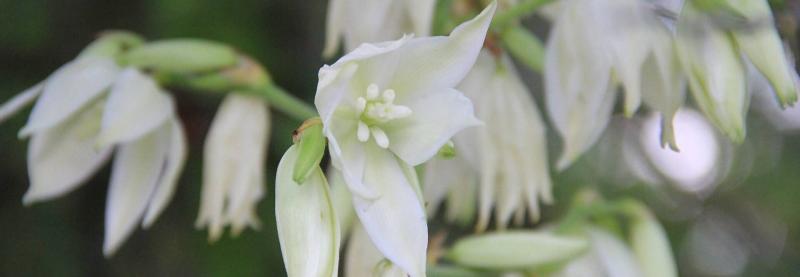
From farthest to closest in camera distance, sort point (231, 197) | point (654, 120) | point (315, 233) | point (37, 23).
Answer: point (654, 120), point (37, 23), point (231, 197), point (315, 233)

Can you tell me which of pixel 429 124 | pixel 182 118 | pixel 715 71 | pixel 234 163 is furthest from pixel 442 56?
pixel 182 118

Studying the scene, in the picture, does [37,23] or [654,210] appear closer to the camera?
[37,23]

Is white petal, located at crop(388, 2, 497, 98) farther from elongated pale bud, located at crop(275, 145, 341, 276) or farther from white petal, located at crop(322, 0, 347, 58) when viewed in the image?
white petal, located at crop(322, 0, 347, 58)

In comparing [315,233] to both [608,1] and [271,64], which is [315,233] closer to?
[608,1]

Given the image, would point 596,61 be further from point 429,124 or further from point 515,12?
point 429,124

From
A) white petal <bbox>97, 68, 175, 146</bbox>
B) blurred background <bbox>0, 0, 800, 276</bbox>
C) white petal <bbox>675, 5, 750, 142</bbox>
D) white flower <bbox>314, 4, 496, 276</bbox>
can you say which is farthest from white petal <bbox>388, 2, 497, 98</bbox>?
blurred background <bbox>0, 0, 800, 276</bbox>

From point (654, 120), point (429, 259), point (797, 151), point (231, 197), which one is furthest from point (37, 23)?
point (797, 151)
